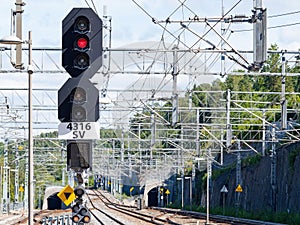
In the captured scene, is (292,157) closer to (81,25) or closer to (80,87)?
(81,25)

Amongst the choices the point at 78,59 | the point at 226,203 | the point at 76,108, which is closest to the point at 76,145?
the point at 76,108

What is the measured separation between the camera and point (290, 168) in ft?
166

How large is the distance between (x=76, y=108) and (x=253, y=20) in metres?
7.21

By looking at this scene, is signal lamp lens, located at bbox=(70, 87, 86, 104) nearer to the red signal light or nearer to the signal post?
the signal post

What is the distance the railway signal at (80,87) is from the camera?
44.2 ft

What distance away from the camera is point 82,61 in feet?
44.5

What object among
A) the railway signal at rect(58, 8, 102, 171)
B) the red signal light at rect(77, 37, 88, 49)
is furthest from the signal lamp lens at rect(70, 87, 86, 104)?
the red signal light at rect(77, 37, 88, 49)

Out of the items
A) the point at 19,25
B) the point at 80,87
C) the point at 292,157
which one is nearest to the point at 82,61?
the point at 80,87

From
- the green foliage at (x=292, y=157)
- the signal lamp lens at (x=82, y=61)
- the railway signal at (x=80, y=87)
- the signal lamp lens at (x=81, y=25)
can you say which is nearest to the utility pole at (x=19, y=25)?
the railway signal at (x=80, y=87)

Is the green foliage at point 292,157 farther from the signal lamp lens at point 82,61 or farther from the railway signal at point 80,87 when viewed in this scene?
the signal lamp lens at point 82,61

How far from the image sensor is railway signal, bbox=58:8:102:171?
13.5 meters

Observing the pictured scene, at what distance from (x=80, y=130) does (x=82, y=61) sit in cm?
115

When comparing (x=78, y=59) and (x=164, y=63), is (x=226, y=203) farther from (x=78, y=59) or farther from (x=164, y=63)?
(x=78, y=59)

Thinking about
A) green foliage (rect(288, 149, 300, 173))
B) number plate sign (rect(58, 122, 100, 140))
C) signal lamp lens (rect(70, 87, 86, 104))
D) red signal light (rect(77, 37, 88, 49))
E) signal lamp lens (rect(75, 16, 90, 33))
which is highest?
signal lamp lens (rect(75, 16, 90, 33))
